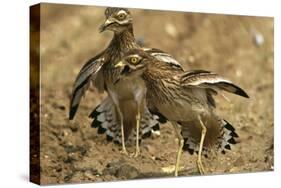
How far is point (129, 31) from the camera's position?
431cm

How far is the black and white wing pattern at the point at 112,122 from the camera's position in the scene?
4.30m

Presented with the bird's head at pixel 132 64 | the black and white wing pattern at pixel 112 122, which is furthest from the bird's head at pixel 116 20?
the black and white wing pattern at pixel 112 122

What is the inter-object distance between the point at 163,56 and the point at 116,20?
1.31 feet

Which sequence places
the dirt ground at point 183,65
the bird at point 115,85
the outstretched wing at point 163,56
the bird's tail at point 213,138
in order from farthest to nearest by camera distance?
the bird's tail at point 213,138 → the outstretched wing at point 163,56 → the bird at point 115,85 → the dirt ground at point 183,65

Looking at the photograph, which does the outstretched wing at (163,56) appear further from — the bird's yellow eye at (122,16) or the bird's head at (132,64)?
the bird's yellow eye at (122,16)

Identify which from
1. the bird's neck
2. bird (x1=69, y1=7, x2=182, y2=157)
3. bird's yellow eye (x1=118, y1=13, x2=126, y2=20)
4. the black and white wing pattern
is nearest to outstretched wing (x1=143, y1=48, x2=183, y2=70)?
bird (x1=69, y1=7, x2=182, y2=157)

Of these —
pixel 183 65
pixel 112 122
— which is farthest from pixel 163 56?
pixel 112 122

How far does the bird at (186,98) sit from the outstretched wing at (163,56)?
0.04 metres

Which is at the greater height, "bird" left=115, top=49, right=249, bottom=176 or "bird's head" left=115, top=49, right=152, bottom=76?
"bird's head" left=115, top=49, right=152, bottom=76

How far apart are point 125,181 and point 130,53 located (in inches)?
32.0

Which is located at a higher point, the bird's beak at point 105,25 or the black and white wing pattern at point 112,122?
the bird's beak at point 105,25

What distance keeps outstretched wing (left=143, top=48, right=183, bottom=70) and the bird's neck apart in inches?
4.4

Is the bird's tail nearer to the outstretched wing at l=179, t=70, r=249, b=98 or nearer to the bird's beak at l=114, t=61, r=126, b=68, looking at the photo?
the outstretched wing at l=179, t=70, r=249, b=98

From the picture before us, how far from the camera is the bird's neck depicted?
14.0 feet
